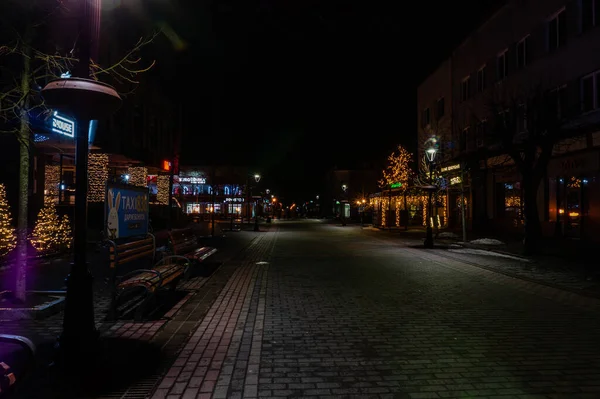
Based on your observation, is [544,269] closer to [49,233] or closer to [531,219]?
[531,219]

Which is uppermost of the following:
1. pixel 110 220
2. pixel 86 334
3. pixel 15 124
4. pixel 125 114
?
pixel 125 114

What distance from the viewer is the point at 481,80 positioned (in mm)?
28094

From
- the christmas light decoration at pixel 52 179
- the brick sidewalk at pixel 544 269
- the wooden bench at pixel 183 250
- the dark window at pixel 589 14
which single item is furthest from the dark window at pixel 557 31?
the christmas light decoration at pixel 52 179

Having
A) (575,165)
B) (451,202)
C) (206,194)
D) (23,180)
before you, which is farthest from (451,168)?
(206,194)

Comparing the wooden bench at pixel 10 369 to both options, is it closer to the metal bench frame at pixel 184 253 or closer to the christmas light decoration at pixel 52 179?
the metal bench frame at pixel 184 253

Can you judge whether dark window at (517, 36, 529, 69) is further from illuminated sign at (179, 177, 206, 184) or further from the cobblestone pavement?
illuminated sign at (179, 177, 206, 184)

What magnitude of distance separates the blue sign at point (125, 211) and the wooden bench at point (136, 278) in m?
0.36

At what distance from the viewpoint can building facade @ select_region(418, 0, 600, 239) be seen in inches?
709

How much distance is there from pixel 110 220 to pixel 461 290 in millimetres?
7228

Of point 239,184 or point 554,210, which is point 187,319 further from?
point 239,184

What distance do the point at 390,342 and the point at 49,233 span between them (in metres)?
11.7

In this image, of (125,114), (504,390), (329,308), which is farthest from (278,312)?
(125,114)

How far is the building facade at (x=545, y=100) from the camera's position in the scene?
18.0 metres

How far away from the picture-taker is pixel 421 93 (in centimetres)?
3888
